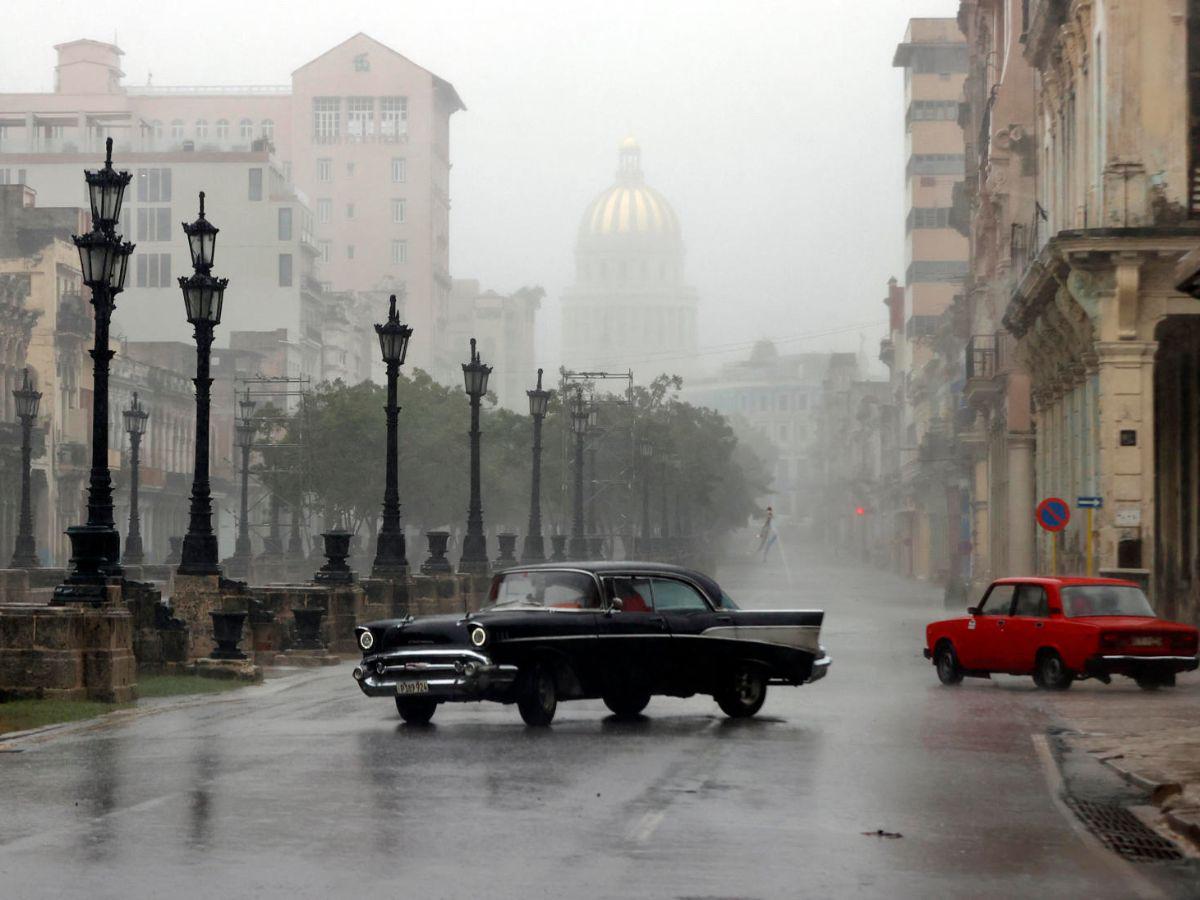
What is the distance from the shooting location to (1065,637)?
26.0m

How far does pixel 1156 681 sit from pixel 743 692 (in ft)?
24.9

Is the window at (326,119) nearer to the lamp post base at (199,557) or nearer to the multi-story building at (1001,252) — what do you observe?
the multi-story building at (1001,252)

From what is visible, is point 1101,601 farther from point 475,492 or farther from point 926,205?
point 926,205

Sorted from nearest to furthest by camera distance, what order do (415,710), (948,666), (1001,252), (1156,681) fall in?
(415,710) < (1156,681) < (948,666) < (1001,252)

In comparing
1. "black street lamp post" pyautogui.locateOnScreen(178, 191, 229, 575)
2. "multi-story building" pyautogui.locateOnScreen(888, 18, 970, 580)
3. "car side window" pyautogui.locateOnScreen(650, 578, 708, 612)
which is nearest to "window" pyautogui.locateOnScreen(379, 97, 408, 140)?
"multi-story building" pyautogui.locateOnScreen(888, 18, 970, 580)

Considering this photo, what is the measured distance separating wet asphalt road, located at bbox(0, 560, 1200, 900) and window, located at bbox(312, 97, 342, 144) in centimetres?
17057

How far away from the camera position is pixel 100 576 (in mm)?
23094

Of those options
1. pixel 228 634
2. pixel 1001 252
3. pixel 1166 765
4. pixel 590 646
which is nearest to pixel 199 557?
pixel 228 634

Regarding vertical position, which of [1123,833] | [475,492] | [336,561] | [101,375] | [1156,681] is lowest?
[1156,681]

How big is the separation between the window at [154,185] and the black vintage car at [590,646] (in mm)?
124985

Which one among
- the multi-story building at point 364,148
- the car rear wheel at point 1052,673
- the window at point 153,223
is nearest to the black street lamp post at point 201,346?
the car rear wheel at point 1052,673

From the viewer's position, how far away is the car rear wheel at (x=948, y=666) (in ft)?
91.9

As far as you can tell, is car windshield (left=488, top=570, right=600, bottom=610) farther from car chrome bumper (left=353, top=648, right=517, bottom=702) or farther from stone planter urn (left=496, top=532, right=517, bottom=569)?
Result: stone planter urn (left=496, top=532, right=517, bottom=569)

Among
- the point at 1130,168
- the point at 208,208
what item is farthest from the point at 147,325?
the point at 1130,168
